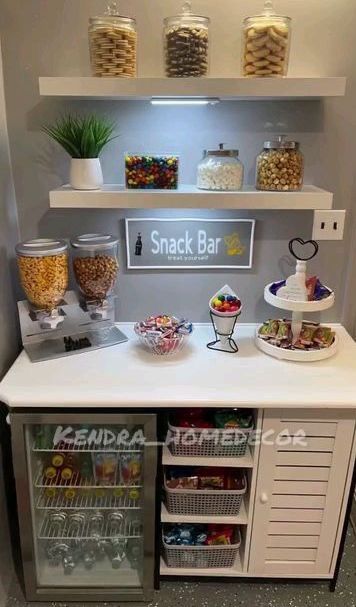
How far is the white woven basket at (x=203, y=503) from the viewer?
1.64 meters

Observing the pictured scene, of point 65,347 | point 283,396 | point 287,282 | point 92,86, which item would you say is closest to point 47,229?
point 65,347

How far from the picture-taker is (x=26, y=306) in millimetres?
1705

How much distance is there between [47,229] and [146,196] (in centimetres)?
50

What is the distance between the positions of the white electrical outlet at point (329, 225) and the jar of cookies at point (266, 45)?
556 mm

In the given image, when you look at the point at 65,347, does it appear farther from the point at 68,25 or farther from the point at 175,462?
the point at 68,25

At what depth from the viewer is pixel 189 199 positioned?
62.2 inches

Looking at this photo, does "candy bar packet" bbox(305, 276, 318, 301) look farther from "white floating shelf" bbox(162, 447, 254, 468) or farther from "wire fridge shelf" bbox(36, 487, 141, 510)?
→ "wire fridge shelf" bbox(36, 487, 141, 510)

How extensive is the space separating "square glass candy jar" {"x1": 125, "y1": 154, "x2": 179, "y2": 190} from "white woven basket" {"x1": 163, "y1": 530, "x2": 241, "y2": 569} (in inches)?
49.2

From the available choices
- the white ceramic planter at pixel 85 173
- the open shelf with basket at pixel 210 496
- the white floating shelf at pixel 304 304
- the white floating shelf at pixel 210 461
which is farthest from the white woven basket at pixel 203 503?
the white ceramic planter at pixel 85 173

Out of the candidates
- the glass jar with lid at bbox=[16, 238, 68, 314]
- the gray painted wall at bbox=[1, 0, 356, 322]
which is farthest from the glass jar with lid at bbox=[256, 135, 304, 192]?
the glass jar with lid at bbox=[16, 238, 68, 314]

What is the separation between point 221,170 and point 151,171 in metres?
0.23

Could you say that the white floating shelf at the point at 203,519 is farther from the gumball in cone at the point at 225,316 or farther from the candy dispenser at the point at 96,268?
the candy dispenser at the point at 96,268

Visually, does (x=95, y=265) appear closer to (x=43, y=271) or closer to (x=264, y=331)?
(x=43, y=271)

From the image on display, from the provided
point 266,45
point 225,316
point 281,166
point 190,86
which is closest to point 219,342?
point 225,316
